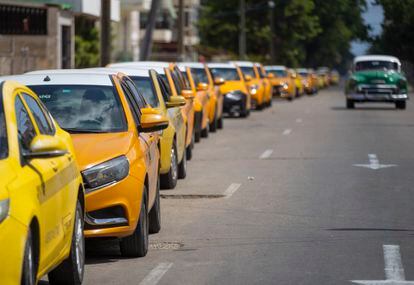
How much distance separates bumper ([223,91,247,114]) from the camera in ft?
123

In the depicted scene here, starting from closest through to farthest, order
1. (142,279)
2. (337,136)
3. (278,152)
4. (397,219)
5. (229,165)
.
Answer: (142,279) → (397,219) → (229,165) → (278,152) → (337,136)

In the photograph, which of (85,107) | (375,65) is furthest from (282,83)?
(85,107)

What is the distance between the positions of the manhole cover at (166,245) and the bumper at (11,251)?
4.77 metres

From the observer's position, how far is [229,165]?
21172mm

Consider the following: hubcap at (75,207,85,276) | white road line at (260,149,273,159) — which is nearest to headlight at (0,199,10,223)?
hubcap at (75,207,85,276)

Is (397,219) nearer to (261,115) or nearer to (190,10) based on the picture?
(261,115)

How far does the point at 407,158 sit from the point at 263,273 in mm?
12310

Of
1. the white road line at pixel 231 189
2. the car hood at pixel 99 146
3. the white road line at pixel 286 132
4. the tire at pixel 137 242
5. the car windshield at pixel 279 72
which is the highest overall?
the car hood at pixel 99 146

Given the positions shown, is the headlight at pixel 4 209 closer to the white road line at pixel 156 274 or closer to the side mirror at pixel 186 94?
the white road line at pixel 156 274

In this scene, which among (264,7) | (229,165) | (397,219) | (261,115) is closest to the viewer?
(397,219)

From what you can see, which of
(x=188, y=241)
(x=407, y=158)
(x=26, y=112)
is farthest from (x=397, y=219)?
(x=407, y=158)

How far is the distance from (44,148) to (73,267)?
5.57 ft

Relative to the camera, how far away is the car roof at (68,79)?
12.6 m

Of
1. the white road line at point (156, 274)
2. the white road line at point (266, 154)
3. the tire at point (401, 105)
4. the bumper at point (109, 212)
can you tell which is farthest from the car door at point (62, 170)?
the tire at point (401, 105)
